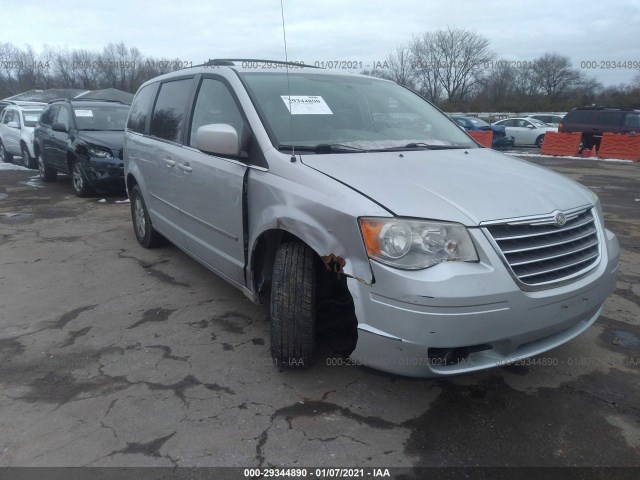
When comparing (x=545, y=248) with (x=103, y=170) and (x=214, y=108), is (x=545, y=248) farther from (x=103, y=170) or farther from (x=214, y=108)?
(x=103, y=170)

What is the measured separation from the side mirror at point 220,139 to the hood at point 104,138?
593 centimetres

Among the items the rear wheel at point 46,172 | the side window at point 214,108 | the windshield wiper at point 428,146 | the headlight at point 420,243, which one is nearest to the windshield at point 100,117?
the rear wheel at point 46,172

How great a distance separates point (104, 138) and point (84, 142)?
1.06 ft

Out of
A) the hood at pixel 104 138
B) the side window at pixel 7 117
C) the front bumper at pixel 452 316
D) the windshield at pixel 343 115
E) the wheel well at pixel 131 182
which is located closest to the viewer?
the front bumper at pixel 452 316

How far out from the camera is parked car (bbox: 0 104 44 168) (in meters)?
12.4

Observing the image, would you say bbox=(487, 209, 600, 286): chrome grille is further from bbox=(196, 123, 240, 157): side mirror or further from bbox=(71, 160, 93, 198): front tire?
bbox=(71, 160, 93, 198): front tire

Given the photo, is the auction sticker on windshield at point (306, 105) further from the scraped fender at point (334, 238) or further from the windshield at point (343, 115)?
the scraped fender at point (334, 238)

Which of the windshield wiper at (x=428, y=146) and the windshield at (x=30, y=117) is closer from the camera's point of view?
the windshield wiper at (x=428, y=146)

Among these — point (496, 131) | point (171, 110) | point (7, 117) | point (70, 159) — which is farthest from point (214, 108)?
point (496, 131)

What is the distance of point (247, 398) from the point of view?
9.07 feet

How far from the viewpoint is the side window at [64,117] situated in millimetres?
9131

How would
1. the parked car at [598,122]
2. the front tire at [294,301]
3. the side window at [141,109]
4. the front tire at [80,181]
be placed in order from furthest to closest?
the parked car at [598,122]
the front tire at [80,181]
the side window at [141,109]
the front tire at [294,301]

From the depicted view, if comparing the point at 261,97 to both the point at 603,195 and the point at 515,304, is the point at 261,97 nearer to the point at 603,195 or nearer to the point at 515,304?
the point at 515,304

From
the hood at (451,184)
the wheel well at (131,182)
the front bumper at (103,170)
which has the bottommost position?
the front bumper at (103,170)
